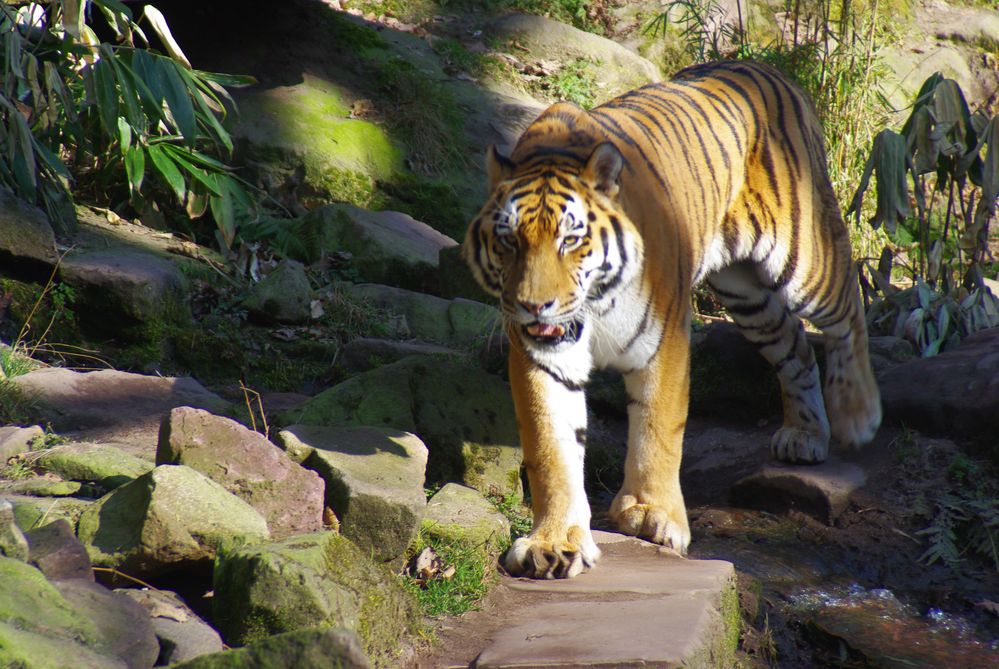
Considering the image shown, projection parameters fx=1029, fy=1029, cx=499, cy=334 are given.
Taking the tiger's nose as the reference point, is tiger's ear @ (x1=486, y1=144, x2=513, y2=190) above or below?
above

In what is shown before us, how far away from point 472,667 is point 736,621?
941 millimetres

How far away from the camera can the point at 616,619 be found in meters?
2.91

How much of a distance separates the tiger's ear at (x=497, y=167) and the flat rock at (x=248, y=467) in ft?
4.16

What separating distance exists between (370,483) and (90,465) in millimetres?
946

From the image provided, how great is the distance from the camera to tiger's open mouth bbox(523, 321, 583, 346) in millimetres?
3438

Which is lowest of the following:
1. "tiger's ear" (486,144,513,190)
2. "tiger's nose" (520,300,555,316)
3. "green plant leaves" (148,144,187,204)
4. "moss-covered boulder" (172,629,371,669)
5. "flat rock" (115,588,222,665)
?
"flat rock" (115,588,222,665)

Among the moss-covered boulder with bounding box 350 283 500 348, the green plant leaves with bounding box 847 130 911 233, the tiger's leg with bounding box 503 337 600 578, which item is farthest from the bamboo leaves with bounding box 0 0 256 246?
the green plant leaves with bounding box 847 130 911 233

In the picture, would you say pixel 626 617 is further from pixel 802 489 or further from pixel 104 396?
pixel 104 396

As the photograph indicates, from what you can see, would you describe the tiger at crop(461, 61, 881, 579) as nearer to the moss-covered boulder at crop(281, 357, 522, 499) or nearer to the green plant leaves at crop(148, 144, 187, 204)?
the moss-covered boulder at crop(281, 357, 522, 499)

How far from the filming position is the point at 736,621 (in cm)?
320

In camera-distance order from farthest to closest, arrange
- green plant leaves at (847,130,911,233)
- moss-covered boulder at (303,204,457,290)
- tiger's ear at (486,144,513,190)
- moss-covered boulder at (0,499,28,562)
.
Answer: moss-covered boulder at (303,204,457,290), green plant leaves at (847,130,911,233), tiger's ear at (486,144,513,190), moss-covered boulder at (0,499,28,562)

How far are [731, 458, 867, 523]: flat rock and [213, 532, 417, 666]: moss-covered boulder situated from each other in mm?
2295

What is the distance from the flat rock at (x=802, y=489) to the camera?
445cm

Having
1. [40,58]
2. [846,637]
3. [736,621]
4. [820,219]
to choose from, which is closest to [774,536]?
[846,637]
